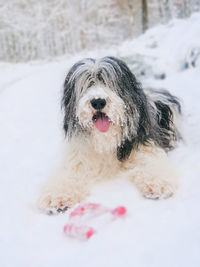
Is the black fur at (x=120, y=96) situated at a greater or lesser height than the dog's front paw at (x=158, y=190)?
greater

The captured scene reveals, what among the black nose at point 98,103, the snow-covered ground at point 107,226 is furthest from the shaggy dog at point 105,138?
the snow-covered ground at point 107,226

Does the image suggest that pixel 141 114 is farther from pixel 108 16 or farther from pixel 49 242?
pixel 108 16

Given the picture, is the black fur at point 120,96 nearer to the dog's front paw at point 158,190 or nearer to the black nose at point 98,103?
the black nose at point 98,103

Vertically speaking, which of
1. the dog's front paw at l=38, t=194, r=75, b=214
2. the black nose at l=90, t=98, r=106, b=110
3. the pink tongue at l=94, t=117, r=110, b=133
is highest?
the black nose at l=90, t=98, r=106, b=110

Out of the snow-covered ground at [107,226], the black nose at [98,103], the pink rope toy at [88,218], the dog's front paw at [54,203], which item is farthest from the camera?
the black nose at [98,103]

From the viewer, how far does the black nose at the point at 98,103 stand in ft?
6.96

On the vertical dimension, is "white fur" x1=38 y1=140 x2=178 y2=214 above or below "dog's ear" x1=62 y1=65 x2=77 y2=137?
below

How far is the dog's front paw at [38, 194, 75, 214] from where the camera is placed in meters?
2.00

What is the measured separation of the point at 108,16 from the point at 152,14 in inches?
180

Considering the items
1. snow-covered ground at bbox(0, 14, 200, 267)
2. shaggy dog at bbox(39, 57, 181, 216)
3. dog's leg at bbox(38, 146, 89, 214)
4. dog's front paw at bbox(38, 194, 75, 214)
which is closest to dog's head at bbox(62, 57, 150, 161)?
shaggy dog at bbox(39, 57, 181, 216)

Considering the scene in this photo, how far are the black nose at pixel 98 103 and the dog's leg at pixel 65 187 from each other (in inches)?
22.5

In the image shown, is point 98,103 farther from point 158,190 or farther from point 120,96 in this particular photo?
point 158,190

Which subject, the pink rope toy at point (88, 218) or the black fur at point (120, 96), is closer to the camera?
the pink rope toy at point (88, 218)

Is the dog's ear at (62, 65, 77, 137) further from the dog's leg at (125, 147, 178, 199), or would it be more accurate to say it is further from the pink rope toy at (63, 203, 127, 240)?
the pink rope toy at (63, 203, 127, 240)
